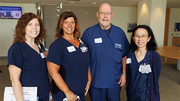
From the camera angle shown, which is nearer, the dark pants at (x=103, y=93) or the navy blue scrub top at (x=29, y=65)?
the navy blue scrub top at (x=29, y=65)

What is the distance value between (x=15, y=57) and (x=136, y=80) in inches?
47.8

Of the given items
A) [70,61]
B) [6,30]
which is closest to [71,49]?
[70,61]

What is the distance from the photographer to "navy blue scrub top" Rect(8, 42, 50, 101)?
105 centimetres

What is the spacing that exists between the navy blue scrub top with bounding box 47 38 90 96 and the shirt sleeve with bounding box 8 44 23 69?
23 centimetres

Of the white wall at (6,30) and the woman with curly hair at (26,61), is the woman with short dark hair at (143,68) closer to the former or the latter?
the woman with curly hair at (26,61)

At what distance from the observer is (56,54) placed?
3.92 ft

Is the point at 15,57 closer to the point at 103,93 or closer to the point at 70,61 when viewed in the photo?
the point at 70,61

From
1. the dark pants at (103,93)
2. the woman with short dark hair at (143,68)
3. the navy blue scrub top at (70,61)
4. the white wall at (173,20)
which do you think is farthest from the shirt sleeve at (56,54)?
the white wall at (173,20)

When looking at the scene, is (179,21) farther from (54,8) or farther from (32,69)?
(32,69)

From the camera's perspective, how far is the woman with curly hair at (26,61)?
3.45ft

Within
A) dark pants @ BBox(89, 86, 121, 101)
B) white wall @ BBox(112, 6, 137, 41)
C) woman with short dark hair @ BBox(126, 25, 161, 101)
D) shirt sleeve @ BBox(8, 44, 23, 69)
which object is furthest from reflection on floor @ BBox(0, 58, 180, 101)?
white wall @ BBox(112, 6, 137, 41)

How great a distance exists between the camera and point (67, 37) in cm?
136

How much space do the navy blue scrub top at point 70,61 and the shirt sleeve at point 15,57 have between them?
228 millimetres

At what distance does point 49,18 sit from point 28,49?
6.88m
